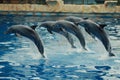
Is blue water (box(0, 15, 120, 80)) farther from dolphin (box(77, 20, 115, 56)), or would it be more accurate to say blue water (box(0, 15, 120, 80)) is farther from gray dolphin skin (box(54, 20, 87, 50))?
gray dolphin skin (box(54, 20, 87, 50))

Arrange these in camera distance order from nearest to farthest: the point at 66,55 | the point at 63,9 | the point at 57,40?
the point at 66,55 < the point at 57,40 < the point at 63,9

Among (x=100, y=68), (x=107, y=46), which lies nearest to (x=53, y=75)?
(x=100, y=68)

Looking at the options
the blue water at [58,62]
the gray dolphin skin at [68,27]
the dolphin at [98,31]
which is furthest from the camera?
the gray dolphin skin at [68,27]

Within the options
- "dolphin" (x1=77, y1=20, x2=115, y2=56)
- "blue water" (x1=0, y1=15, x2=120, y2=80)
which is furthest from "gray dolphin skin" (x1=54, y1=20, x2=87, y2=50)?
"blue water" (x1=0, y1=15, x2=120, y2=80)

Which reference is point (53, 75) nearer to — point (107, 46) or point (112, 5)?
point (107, 46)

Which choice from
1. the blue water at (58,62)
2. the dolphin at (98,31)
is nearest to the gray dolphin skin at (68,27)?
the dolphin at (98,31)

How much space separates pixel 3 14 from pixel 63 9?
379 cm

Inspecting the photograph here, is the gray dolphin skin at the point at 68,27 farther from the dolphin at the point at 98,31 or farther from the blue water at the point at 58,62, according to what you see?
the blue water at the point at 58,62

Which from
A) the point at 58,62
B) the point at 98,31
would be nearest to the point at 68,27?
the point at 98,31

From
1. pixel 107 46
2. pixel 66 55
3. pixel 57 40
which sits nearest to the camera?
pixel 107 46

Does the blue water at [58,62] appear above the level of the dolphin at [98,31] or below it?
below

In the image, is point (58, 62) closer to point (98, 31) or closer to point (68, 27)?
point (68, 27)

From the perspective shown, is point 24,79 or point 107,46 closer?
point 24,79

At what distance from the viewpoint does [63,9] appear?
22953mm
